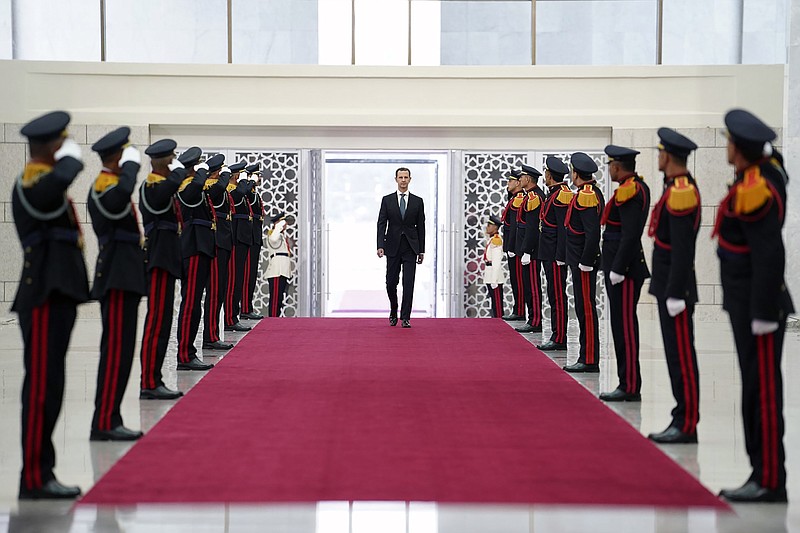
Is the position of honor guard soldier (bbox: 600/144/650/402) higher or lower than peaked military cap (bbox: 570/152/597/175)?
lower

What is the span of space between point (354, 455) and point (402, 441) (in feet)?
1.30

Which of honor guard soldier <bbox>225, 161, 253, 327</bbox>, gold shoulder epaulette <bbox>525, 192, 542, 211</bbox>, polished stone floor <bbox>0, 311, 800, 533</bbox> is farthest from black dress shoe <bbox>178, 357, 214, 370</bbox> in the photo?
gold shoulder epaulette <bbox>525, 192, 542, 211</bbox>

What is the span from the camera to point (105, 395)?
553 cm

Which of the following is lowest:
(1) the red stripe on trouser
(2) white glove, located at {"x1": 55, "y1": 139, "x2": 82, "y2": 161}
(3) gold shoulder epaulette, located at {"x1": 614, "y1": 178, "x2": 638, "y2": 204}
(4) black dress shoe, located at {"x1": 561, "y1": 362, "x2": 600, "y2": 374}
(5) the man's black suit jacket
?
(4) black dress shoe, located at {"x1": 561, "y1": 362, "x2": 600, "y2": 374}

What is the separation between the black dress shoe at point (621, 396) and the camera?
677 cm

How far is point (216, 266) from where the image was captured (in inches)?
375

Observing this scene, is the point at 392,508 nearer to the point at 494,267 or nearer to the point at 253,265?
the point at 253,265

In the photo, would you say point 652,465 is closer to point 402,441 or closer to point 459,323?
point 402,441

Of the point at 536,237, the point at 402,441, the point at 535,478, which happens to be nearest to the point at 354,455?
the point at 402,441

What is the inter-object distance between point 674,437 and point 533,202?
5.41 metres

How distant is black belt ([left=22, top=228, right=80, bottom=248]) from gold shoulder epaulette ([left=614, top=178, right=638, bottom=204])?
3.52m

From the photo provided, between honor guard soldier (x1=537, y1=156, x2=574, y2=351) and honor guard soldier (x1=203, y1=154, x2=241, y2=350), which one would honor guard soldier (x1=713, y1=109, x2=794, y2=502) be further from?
honor guard soldier (x1=203, y1=154, x2=241, y2=350)

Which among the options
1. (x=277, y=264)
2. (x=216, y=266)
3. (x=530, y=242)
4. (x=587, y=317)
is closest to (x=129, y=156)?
(x=587, y=317)

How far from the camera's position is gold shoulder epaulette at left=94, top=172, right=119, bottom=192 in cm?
529
